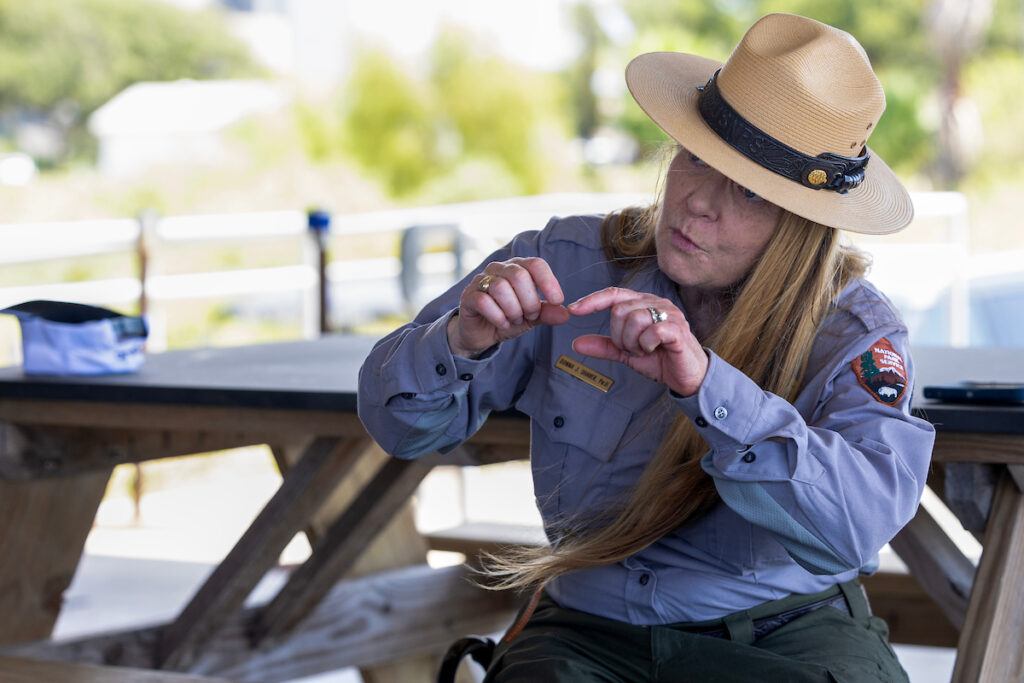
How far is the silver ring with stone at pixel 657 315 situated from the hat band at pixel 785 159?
282 millimetres

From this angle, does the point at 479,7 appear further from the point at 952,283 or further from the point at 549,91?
the point at 952,283

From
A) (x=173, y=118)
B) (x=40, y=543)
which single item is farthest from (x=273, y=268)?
(x=173, y=118)

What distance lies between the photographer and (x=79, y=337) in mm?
2318

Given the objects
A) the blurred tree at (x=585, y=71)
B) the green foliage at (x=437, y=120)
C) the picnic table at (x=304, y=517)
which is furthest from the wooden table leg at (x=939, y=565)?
the blurred tree at (x=585, y=71)

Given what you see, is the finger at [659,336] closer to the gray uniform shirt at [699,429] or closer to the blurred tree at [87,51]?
the gray uniform shirt at [699,429]

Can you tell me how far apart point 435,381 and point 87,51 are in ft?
112

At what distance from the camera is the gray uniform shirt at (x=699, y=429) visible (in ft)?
4.83

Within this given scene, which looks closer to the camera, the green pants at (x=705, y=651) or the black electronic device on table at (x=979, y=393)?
the green pants at (x=705, y=651)

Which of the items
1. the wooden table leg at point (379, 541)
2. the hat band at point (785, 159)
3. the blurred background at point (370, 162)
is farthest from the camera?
the blurred background at point (370, 162)

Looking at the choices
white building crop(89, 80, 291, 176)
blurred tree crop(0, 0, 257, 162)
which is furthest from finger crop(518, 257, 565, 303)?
blurred tree crop(0, 0, 257, 162)

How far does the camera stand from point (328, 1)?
4288 centimetres

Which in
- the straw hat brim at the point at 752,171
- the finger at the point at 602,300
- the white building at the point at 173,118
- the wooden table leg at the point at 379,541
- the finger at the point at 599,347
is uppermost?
the straw hat brim at the point at 752,171

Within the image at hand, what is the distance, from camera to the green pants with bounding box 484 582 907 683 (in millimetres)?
1598

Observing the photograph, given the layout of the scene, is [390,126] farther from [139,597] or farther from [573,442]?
[573,442]
